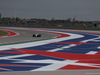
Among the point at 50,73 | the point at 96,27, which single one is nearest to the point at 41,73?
the point at 50,73

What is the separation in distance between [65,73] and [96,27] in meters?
38.8

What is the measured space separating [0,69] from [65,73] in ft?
9.28

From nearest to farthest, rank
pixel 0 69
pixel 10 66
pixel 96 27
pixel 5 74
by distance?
pixel 5 74 < pixel 0 69 < pixel 10 66 < pixel 96 27

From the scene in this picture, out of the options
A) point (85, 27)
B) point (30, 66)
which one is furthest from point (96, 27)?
point (30, 66)

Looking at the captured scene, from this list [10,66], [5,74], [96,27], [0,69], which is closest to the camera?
[5,74]

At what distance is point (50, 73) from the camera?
300 inches

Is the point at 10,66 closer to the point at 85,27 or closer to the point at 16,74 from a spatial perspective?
the point at 16,74

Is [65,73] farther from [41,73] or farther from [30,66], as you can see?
[30,66]

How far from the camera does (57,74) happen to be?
7406 mm

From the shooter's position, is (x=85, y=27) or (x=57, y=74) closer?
(x=57, y=74)

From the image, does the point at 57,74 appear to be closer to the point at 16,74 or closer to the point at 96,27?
the point at 16,74

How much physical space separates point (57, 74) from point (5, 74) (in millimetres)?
1982

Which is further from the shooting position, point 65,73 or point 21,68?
point 21,68

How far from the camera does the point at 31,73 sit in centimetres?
760
